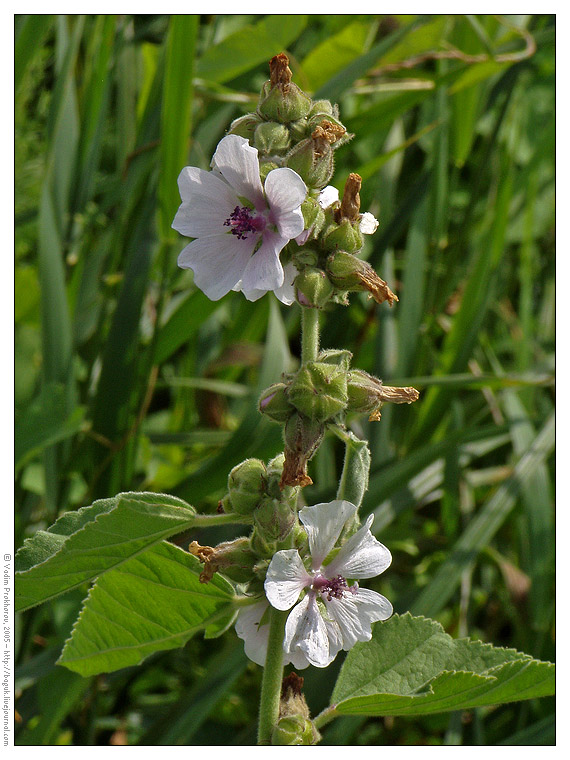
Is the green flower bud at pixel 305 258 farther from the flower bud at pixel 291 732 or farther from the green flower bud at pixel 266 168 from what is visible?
the flower bud at pixel 291 732

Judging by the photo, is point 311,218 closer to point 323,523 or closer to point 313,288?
point 313,288

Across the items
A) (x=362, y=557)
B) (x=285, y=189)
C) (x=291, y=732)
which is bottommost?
(x=291, y=732)

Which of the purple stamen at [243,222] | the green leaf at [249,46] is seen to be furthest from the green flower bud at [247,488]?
the green leaf at [249,46]

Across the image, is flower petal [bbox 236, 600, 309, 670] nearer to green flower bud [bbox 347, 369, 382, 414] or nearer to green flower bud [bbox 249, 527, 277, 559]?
green flower bud [bbox 249, 527, 277, 559]

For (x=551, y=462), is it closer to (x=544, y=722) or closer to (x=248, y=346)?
(x=544, y=722)

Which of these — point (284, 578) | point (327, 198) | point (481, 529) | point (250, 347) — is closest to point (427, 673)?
point (284, 578)

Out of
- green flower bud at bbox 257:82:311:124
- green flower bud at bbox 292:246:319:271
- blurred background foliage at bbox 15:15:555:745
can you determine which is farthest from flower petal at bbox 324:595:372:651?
blurred background foliage at bbox 15:15:555:745
